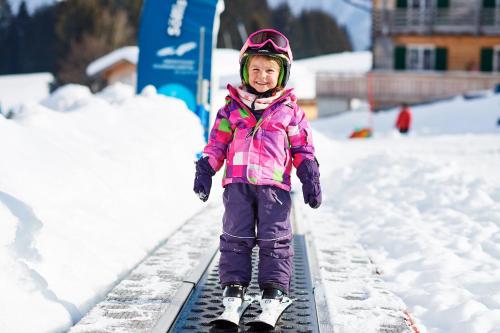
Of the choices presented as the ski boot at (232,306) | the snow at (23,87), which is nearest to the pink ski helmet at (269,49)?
the ski boot at (232,306)

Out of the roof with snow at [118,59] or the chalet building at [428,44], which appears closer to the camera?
the chalet building at [428,44]

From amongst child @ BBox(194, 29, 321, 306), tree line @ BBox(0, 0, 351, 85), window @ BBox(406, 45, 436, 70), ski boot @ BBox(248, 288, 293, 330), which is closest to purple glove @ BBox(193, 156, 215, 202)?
child @ BBox(194, 29, 321, 306)

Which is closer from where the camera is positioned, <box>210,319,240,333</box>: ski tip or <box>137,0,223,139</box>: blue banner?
<box>210,319,240,333</box>: ski tip

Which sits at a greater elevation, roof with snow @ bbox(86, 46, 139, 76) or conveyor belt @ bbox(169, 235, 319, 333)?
roof with snow @ bbox(86, 46, 139, 76)

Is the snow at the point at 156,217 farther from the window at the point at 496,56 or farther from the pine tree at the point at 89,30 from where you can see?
the pine tree at the point at 89,30

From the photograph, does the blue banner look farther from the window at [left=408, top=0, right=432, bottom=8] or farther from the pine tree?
the pine tree

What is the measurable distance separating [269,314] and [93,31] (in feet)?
182

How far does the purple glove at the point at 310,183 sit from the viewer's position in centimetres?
375

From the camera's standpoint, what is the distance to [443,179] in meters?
9.13

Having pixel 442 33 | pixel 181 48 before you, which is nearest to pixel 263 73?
pixel 181 48

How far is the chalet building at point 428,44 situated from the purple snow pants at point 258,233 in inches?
1134

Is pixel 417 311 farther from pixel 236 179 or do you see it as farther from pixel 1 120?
pixel 1 120

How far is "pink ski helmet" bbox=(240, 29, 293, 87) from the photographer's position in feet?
12.4

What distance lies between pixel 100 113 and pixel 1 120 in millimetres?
3170
